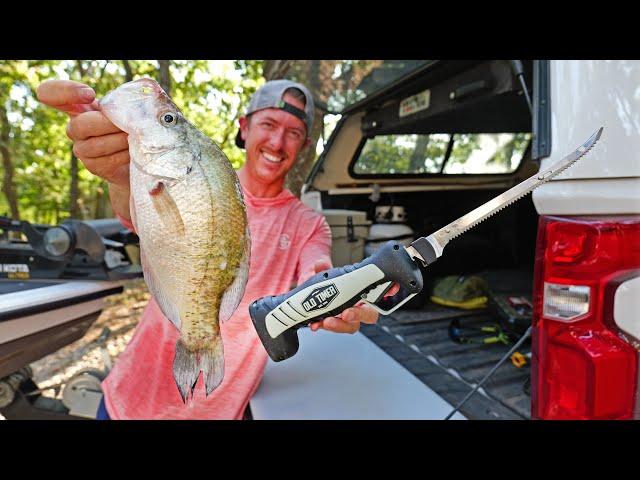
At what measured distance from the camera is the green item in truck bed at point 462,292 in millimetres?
3576

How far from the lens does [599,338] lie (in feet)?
4.01

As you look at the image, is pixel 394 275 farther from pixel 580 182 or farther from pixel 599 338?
pixel 599 338

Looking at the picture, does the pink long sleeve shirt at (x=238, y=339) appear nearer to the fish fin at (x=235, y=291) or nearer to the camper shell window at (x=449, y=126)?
the fish fin at (x=235, y=291)

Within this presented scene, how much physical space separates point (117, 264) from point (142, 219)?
32.7 inches

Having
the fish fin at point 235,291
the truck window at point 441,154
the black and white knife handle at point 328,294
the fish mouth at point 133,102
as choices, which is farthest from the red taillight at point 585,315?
the truck window at point 441,154

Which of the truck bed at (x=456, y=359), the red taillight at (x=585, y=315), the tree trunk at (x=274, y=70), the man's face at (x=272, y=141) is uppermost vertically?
the tree trunk at (x=274, y=70)

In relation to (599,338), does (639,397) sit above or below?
below

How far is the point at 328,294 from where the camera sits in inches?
24.5

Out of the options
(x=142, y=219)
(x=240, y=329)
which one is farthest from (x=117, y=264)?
(x=142, y=219)

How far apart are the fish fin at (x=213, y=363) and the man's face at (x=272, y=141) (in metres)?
0.36

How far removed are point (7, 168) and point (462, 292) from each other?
11.0 feet

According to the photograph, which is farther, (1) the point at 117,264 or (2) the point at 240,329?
(1) the point at 117,264

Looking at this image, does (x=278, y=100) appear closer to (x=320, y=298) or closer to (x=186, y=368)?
(x=320, y=298)

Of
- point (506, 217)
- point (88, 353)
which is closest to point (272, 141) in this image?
point (506, 217)
